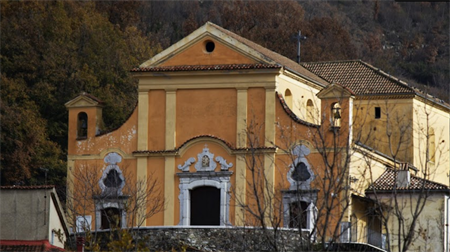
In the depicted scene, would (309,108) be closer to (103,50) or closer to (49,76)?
(49,76)

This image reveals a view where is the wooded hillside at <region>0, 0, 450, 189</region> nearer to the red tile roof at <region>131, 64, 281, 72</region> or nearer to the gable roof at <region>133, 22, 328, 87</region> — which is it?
the red tile roof at <region>131, 64, 281, 72</region>

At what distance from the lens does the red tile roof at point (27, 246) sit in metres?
41.2

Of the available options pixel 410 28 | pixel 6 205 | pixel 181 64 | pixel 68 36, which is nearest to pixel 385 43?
pixel 410 28

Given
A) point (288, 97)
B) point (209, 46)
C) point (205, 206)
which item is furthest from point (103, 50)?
point (205, 206)

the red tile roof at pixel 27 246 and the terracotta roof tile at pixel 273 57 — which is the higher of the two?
the terracotta roof tile at pixel 273 57

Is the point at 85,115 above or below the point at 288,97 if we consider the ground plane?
below

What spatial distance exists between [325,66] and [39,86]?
A: 16906mm

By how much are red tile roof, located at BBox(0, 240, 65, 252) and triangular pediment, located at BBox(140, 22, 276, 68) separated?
495 inches

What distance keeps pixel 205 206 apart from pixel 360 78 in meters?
13.0

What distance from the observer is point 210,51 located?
172 ft

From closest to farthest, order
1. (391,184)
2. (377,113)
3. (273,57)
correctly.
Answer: (391,184) < (273,57) < (377,113)

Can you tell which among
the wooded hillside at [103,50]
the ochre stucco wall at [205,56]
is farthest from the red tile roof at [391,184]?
the wooded hillside at [103,50]

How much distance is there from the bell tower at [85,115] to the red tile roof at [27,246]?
39.2 feet

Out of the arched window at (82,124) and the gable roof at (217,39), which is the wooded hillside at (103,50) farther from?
the arched window at (82,124)
